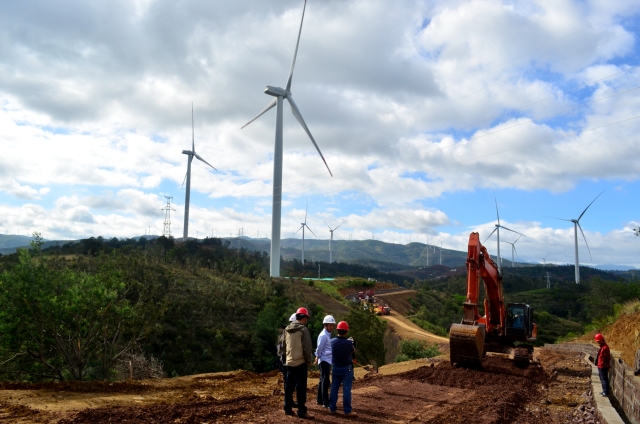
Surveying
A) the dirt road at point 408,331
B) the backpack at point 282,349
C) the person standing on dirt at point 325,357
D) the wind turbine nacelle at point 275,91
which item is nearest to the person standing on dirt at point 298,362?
the backpack at point 282,349

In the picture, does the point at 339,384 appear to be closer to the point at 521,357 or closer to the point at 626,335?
the point at 521,357

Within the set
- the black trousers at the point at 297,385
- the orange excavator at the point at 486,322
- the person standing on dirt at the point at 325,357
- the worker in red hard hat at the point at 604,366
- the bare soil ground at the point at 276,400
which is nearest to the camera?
the bare soil ground at the point at 276,400

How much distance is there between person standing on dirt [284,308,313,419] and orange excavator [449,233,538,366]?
30.7 feet

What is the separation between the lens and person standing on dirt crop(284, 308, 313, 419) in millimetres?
9031

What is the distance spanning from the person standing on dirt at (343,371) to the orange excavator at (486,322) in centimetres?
848

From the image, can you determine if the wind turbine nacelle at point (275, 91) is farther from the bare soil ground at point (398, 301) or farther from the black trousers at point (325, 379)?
the black trousers at point (325, 379)

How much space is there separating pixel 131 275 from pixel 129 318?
Result: 22202mm

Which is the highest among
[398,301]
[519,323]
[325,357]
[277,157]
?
[277,157]

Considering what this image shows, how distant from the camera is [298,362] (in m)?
9.03

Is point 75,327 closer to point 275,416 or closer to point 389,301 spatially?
point 275,416

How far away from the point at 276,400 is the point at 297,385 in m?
1.70

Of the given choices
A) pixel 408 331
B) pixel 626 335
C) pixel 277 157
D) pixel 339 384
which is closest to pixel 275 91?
pixel 277 157

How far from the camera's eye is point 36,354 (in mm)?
15953

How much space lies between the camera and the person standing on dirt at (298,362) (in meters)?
9.03
